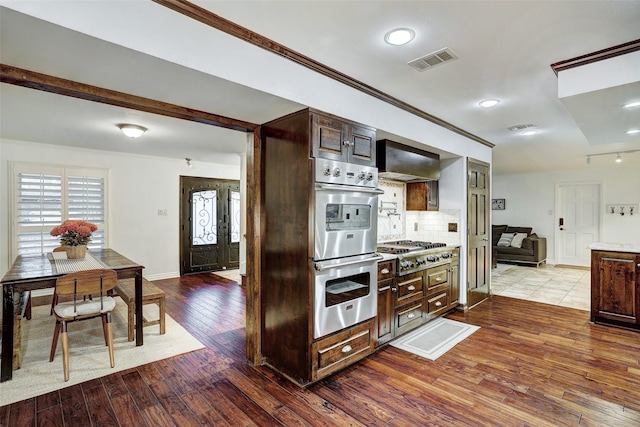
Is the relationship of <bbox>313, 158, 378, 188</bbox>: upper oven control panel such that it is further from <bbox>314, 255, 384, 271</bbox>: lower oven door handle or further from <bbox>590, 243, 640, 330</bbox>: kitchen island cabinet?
<bbox>590, 243, 640, 330</bbox>: kitchen island cabinet

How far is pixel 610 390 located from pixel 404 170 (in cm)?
251

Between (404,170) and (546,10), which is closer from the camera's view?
(546,10)

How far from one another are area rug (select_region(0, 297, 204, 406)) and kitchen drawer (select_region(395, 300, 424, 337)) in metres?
2.04

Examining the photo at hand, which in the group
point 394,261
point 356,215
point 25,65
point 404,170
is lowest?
point 394,261

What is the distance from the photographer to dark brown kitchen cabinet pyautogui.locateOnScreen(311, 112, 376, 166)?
8.11 ft

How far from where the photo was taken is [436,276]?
3.84 meters

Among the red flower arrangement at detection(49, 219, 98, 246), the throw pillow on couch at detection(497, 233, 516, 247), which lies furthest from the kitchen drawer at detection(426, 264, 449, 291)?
the throw pillow on couch at detection(497, 233, 516, 247)

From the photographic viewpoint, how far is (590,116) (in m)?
2.76

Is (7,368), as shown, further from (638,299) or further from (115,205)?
(638,299)

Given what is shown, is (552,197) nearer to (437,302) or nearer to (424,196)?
(424,196)

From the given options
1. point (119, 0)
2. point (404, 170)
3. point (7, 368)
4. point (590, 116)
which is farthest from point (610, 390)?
point (7, 368)

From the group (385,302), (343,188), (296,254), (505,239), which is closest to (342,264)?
(296,254)

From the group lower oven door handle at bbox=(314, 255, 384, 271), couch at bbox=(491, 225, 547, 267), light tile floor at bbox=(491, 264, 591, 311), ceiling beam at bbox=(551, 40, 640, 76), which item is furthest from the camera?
couch at bbox=(491, 225, 547, 267)

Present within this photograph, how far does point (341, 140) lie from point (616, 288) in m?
3.79
